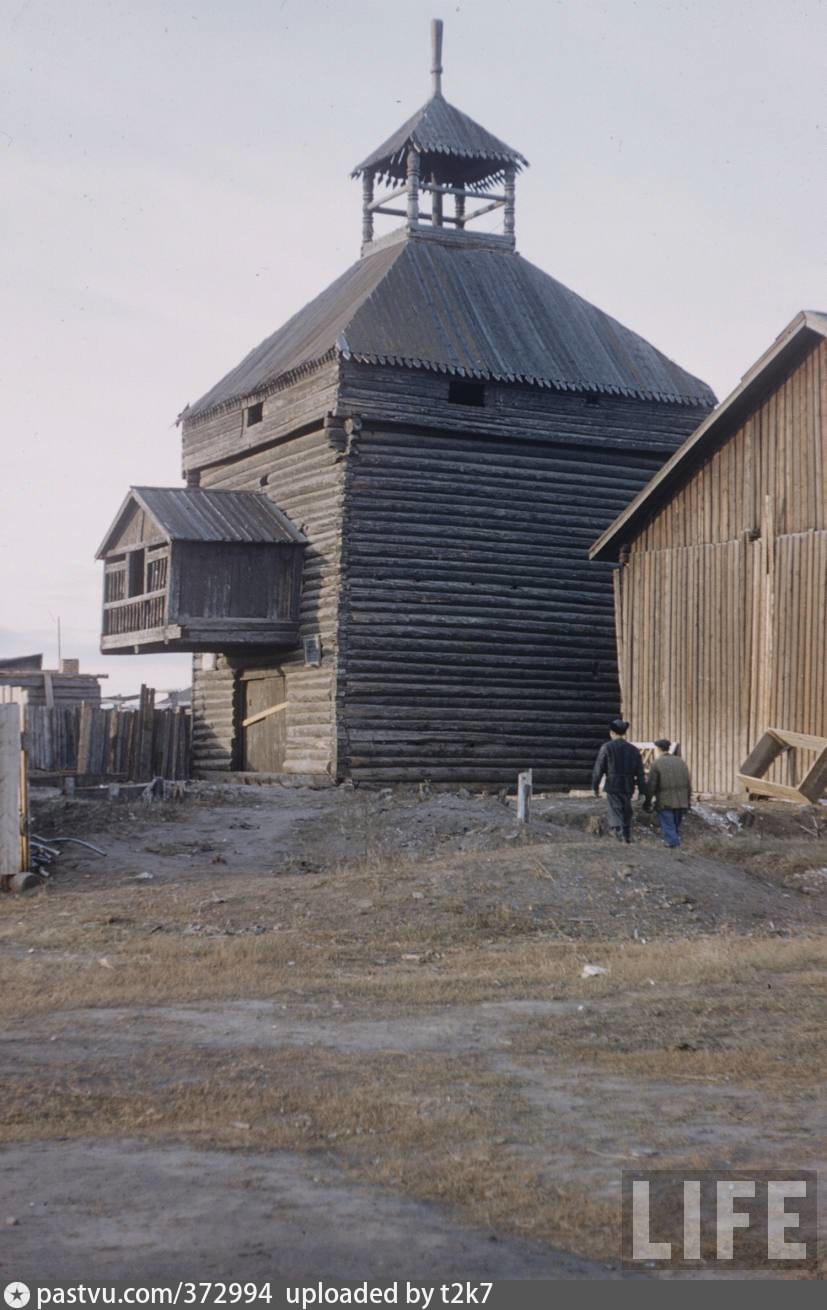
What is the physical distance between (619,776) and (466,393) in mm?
13115

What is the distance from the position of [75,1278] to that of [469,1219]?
59.8 inches

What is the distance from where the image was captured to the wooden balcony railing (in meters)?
29.2

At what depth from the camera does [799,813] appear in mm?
21703

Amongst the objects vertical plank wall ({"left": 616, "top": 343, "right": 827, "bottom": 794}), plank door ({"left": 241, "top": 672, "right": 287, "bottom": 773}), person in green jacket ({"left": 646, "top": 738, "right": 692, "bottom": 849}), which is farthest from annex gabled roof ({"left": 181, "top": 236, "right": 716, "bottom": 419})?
person in green jacket ({"left": 646, "top": 738, "right": 692, "bottom": 849})

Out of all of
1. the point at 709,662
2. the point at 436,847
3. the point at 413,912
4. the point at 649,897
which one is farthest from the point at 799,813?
the point at 413,912

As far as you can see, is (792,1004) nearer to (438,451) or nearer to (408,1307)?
(408,1307)

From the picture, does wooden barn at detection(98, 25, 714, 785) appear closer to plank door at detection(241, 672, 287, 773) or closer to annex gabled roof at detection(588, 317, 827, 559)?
plank door at detection(241, 672, 287, 773)

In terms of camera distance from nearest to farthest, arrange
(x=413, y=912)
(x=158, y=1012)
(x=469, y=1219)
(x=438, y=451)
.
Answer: (x=469, y=1219) < (x=158, y=1012) < (x=413, y=912) < (x=438, y=451)

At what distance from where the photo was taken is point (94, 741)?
29938 mm

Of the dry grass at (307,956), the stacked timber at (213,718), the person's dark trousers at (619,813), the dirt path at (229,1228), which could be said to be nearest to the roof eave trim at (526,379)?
the stacked timber at (213,718)

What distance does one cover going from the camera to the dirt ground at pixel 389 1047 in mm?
5812

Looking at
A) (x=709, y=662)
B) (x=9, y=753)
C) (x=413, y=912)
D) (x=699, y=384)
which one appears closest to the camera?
(x=413, y=912)

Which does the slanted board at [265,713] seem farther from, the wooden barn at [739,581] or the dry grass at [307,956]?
the dry grass at [307,956]

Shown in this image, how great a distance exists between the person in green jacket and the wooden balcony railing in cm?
1230
